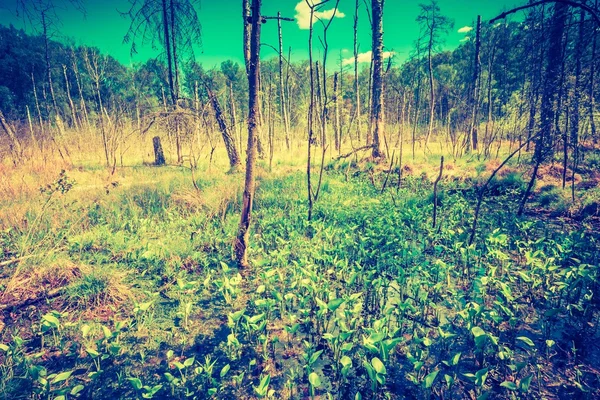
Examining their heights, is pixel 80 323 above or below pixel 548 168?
below

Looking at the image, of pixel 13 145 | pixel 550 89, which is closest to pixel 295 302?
pixel 550 89

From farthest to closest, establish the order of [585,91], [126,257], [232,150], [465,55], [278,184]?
[465,55] < [232,150] < [278,184] < [585,91] < [126,257]

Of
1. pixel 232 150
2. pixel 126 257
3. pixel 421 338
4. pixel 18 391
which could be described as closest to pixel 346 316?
pixel 421 338

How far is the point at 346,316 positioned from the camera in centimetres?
278

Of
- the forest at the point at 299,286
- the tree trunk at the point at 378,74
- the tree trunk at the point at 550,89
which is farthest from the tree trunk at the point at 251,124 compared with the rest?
the tree trunk at the point at 378,74

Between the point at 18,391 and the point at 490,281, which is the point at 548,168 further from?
the point at 18,391

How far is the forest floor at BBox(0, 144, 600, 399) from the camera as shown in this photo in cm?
217

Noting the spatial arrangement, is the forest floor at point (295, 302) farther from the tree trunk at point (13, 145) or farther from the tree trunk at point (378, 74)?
the tree trunk at point (378, 74)

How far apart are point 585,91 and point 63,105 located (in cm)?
4403

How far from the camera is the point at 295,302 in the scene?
10.8ft

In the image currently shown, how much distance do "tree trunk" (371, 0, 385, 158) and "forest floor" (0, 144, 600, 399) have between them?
5.00m

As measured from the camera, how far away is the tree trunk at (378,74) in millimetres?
10266

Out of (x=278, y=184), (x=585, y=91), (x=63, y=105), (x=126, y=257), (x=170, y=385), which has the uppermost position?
(x=63, y=105)

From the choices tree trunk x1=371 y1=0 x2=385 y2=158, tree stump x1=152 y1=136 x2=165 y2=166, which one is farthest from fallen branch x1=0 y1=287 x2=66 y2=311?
tree stump x1=152 y1=136 x2=165 y2=166
